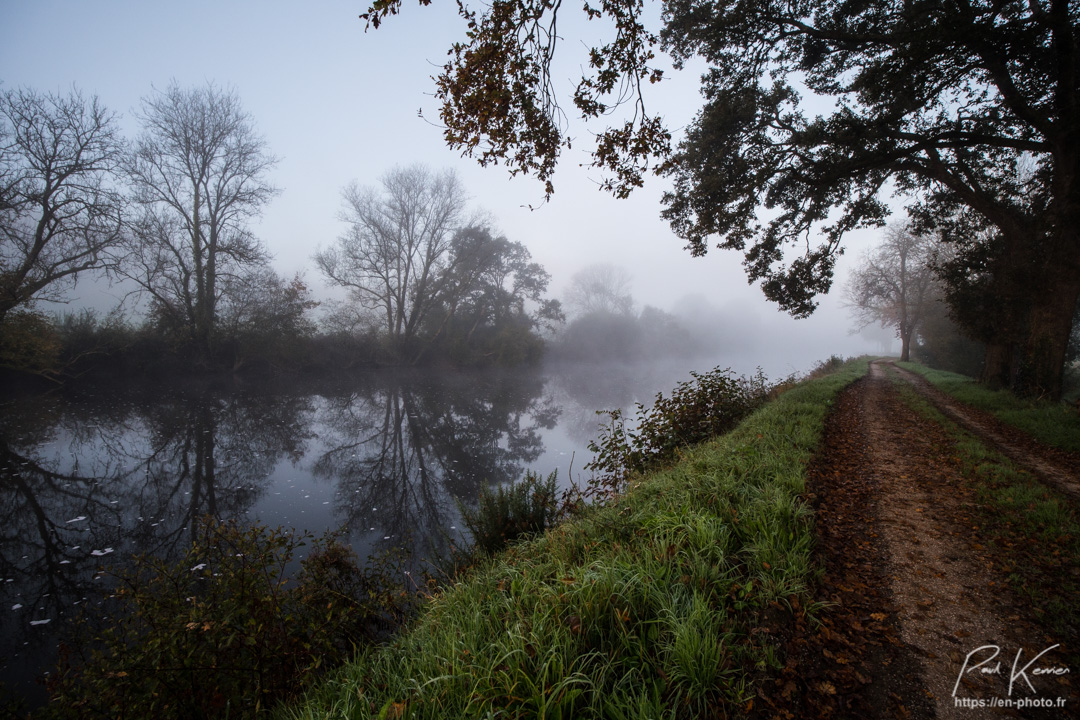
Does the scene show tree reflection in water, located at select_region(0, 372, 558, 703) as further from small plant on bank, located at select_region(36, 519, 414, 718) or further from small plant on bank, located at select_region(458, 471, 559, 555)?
small plant on bank, located at select_region(36, 519, 414, 718)

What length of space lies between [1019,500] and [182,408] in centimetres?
2133

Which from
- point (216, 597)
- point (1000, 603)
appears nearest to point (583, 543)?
point (1000, 603)

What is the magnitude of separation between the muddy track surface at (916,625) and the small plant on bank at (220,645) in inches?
129

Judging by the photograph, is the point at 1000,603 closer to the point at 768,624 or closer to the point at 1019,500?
the point at 768,624

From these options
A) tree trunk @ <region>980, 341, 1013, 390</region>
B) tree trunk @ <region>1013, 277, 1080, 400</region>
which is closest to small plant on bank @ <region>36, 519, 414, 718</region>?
tree trunk @ <region>1013, 277, 1080, 400</region>

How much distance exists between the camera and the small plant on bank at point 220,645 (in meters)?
2.86

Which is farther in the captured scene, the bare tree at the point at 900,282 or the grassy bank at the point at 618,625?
the bare tree at the point at 900,282

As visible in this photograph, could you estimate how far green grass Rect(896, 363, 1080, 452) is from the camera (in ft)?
23.1

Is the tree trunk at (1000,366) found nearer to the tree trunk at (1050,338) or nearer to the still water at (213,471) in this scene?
the tree trunk at (1050,338)

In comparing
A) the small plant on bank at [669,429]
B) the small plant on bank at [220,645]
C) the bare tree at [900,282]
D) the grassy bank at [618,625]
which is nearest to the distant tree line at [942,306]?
the bare tree at [900,282]

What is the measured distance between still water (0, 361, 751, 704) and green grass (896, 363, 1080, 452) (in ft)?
27.7

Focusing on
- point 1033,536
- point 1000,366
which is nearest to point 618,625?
point 1033,536

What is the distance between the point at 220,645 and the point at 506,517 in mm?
3107

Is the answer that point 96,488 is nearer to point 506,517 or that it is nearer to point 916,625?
point 506,517
